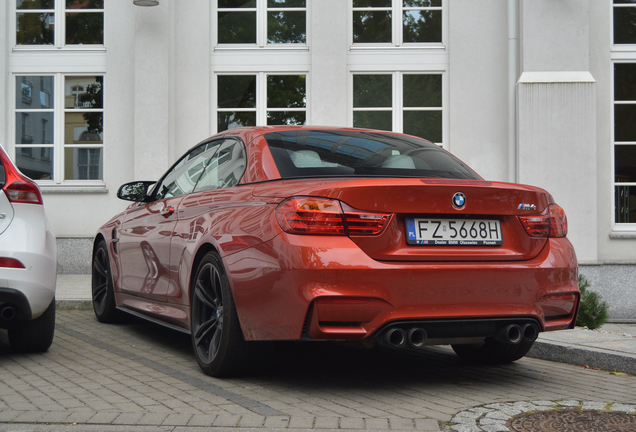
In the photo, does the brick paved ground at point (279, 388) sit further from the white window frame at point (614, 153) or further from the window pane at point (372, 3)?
the window pane at point (372, 3)

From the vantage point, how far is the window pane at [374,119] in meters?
13.2

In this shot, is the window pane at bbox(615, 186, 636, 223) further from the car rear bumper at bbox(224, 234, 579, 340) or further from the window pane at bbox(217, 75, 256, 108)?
the car rear bumper at bbox(224, 234, 579, 340)

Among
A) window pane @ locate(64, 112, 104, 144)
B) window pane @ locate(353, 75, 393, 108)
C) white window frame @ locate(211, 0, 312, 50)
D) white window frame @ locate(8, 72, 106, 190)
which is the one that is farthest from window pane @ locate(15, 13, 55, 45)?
window pane @ locate(353, 75, 393, 108)

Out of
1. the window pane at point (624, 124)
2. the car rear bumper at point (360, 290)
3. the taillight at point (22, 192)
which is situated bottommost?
the car rear bumper at point (360, 290)

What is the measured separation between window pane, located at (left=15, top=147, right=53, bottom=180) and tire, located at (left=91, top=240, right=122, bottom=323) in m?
6.56

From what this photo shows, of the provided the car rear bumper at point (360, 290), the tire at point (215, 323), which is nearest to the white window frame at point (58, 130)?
the tire at point (215, 323)

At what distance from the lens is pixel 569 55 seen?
1214 centimetres

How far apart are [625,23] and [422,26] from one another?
3293 mm

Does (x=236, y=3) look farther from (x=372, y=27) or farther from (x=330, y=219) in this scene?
(x=330, y=219)

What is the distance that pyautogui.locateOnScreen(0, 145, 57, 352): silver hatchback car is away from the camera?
494cm

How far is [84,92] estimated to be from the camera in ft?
43.8

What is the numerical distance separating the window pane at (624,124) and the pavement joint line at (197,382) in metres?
9.61

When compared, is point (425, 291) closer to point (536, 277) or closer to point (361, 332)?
point (361, 332)

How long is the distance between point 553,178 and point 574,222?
0.76 meters
